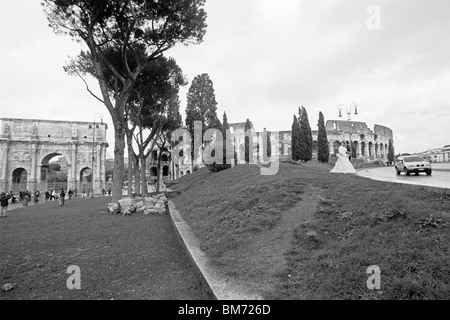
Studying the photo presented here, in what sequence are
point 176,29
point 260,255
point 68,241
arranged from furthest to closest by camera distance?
point 176,29
point 68,241
point 260,255

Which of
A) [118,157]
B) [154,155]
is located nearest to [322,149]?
[118,157]

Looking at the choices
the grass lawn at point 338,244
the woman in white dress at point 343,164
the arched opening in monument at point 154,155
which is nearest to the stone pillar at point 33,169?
the arched opening in monument at point 154,155

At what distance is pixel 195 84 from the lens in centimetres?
3141

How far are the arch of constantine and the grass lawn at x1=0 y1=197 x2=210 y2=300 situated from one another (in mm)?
42085

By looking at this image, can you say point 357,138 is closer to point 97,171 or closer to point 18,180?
point 97,171

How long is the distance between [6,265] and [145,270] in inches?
117

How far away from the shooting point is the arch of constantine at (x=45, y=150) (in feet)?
144

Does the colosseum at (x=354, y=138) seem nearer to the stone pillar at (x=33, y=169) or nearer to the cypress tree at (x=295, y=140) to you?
the cypress tree at (x=295, y=140)

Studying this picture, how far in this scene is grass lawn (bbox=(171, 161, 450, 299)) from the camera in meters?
2.83

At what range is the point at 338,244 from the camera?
12.8ft

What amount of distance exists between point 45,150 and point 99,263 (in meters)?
51.6

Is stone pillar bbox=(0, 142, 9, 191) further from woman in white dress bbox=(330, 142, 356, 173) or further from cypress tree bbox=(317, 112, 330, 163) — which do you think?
woman in white dress bbox=(330, 142, 356, 173)
